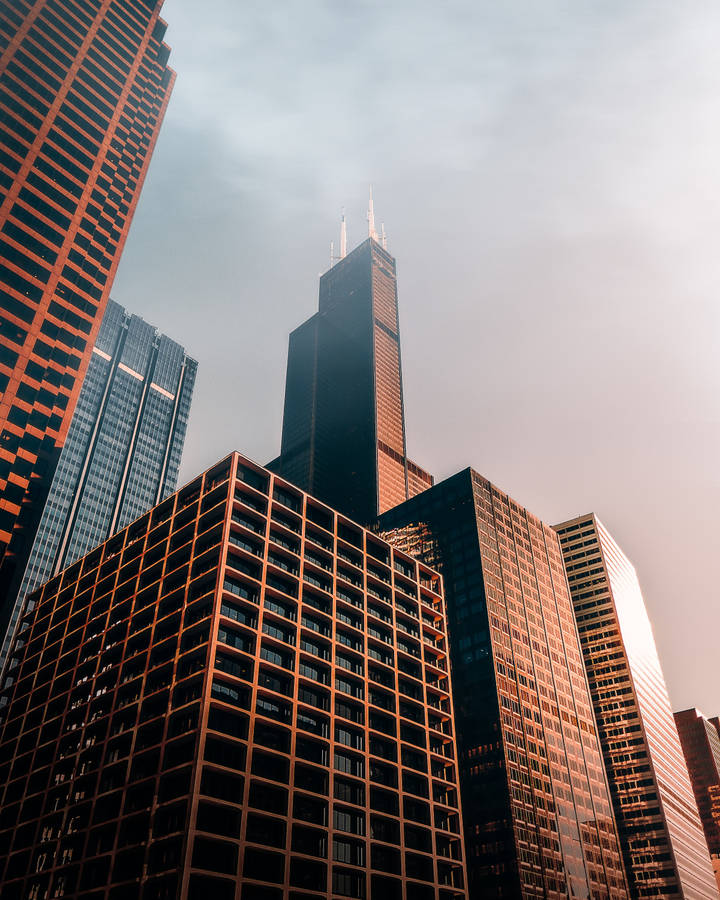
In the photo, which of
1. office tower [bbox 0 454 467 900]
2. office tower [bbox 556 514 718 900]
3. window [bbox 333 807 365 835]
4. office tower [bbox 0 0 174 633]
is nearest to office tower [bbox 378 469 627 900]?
office tower [bbox 556 514 718 900]

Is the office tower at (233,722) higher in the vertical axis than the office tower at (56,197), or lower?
lower

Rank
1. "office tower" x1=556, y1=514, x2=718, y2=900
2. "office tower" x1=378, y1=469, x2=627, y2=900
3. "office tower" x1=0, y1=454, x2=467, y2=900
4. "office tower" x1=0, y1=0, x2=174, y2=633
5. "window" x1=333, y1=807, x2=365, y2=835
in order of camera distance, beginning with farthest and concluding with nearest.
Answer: "office tower" x1=556, y1=514, x2=718, y2=900, "office tower" x1=378, y1=469, x2=627, y2=900, "office tower" x1=0, y1=0, x2=174, y2=633, "window" x1=333, y1=807, x2=365, y2=835, "office tower" x1=0, y1=454, x2=467, y2=900

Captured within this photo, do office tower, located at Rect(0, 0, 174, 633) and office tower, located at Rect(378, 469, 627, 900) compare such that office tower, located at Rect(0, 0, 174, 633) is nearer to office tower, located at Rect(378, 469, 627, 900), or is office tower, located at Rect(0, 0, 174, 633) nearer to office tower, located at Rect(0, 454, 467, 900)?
office tower, located at Rect(0, 454, 467, 900)

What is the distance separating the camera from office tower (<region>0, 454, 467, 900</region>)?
76062 mm

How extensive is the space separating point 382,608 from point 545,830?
57946 mm

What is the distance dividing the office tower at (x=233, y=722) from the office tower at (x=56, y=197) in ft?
55.5

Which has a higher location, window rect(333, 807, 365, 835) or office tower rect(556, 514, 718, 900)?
office tower rect(556, 514, 718, 900)

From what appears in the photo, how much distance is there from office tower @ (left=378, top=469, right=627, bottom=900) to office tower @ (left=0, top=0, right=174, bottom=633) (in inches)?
3498

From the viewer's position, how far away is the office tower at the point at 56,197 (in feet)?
318

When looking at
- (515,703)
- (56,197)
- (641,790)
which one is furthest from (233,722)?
(641,790)

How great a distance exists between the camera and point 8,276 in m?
103

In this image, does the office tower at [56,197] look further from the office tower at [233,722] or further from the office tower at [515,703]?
the office tower at [515,703]

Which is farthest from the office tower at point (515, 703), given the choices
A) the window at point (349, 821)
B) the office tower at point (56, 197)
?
the office tower at point (56, 197)

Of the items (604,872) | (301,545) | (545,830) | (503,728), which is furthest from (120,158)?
(604,872)
